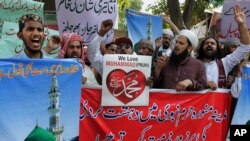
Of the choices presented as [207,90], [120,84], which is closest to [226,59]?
[207,90]

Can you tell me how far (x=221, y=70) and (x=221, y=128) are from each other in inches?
26.3

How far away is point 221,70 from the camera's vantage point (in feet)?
18.2

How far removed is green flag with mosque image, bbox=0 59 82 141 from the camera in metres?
3.95

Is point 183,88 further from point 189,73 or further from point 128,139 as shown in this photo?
point 128,139

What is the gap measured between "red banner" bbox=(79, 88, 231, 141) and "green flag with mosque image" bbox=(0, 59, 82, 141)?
43 cm

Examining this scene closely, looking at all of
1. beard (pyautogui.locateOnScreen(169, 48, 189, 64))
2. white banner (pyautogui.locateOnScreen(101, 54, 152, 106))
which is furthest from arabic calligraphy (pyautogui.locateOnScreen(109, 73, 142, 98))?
beard (pyautogui.locateOnScreen(169, 48, 189, 64))

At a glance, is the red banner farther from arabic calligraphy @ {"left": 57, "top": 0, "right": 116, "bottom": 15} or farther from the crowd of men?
arabic calligraphy @ {"left": 57, "top": 0, "right": 116, "bottom": 15}

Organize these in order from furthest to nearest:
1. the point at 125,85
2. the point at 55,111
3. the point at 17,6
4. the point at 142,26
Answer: the point at 142,26 → the point at 17,6 → the point at 125,85 → the point at 55,111

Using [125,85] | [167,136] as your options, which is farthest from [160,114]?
[125,85]

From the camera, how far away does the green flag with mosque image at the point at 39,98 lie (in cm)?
395

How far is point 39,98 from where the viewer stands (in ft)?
13.6

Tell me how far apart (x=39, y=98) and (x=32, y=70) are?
0.81 ft

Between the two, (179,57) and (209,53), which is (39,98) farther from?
(209,53)

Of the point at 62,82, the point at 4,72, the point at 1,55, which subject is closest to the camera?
the point at 4,72
